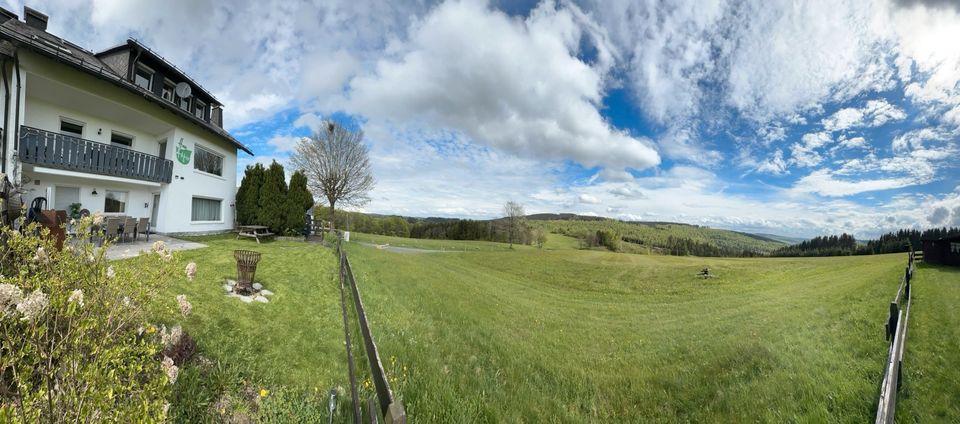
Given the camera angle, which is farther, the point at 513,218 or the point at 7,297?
the point at 513,218

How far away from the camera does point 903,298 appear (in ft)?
37.2

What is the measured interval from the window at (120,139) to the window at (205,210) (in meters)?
3.16

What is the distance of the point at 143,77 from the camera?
1360 centimetres

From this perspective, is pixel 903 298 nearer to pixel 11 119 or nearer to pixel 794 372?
pixel 794 372

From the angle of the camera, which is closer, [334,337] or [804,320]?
[334,337]

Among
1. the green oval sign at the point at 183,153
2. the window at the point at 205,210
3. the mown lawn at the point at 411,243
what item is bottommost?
the mown lawn at the point at 411,243

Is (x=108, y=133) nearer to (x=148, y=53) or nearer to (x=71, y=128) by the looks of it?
(x=71, y=128)

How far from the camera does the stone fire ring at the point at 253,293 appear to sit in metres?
6.38

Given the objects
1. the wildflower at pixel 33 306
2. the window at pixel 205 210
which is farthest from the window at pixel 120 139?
the wildflower at pixel 33 306

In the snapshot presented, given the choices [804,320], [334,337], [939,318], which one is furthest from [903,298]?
[334,337]

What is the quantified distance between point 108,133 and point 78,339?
15823 mm

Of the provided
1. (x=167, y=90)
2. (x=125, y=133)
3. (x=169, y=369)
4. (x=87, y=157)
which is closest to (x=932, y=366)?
(x=169, y=369)

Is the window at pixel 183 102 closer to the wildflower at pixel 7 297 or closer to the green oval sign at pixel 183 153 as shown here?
the green oval sign at pixel 183 153

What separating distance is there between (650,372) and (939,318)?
9712 millimetres
